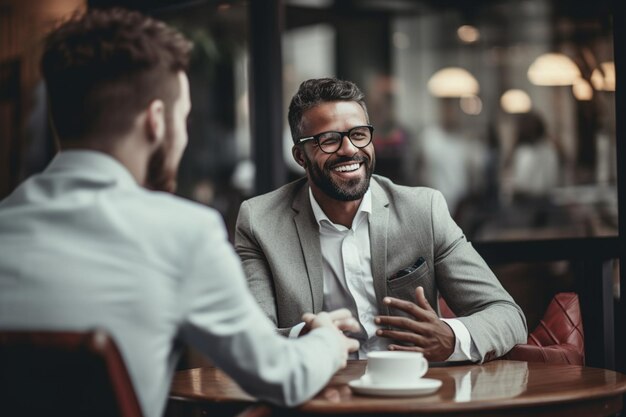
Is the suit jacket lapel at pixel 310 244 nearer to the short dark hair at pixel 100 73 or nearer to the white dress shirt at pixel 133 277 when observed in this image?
the white dress shirt at pixel 133 277

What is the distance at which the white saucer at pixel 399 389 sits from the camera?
5.78ft

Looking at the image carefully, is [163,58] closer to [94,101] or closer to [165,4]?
[94,101]

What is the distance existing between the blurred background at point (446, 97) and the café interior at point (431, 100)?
0.8 inches

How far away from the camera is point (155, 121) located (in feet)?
5.23

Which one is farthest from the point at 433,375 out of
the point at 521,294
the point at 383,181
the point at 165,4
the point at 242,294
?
the point at 165,4

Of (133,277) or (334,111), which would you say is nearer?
(133,277)

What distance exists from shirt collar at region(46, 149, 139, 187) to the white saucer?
631 mm

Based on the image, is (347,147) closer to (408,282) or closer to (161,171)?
(408,282)

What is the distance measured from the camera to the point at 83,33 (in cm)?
157

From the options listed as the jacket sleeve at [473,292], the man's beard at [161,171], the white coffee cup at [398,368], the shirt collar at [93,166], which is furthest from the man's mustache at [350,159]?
the shirt collar at [93,166]

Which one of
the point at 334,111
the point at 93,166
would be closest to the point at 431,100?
the point at 334,111

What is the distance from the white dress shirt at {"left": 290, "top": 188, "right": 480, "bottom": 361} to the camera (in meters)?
2.67

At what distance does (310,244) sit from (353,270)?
0.50 ft

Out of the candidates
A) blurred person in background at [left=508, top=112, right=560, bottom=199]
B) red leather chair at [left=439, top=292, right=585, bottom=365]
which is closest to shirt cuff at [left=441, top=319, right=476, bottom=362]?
red leather chair at [left=439, top=292, right=585, bottom=365]
